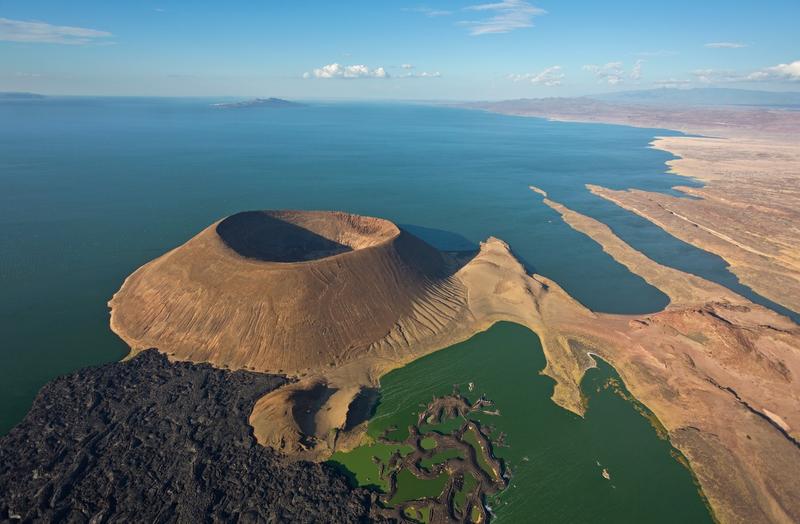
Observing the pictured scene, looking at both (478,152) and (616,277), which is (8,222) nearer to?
(616,277)

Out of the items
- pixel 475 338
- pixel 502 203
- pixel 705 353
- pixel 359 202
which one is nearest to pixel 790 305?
pixel 705 353

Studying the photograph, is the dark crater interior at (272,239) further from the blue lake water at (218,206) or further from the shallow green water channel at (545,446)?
the shallow green water channel at (545,446)

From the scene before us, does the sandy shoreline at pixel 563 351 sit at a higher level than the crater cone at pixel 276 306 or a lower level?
lower

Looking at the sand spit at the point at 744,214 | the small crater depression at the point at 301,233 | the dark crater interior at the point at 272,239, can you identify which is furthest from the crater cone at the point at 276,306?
the sand spit at the point at 744,214

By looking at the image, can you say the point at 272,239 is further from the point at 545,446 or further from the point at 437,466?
the point at 545,446

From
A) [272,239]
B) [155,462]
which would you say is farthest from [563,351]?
[272,239]

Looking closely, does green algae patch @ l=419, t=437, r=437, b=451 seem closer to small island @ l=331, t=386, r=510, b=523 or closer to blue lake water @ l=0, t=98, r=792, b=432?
small island @ l=331, t=386, r=510, b=523
